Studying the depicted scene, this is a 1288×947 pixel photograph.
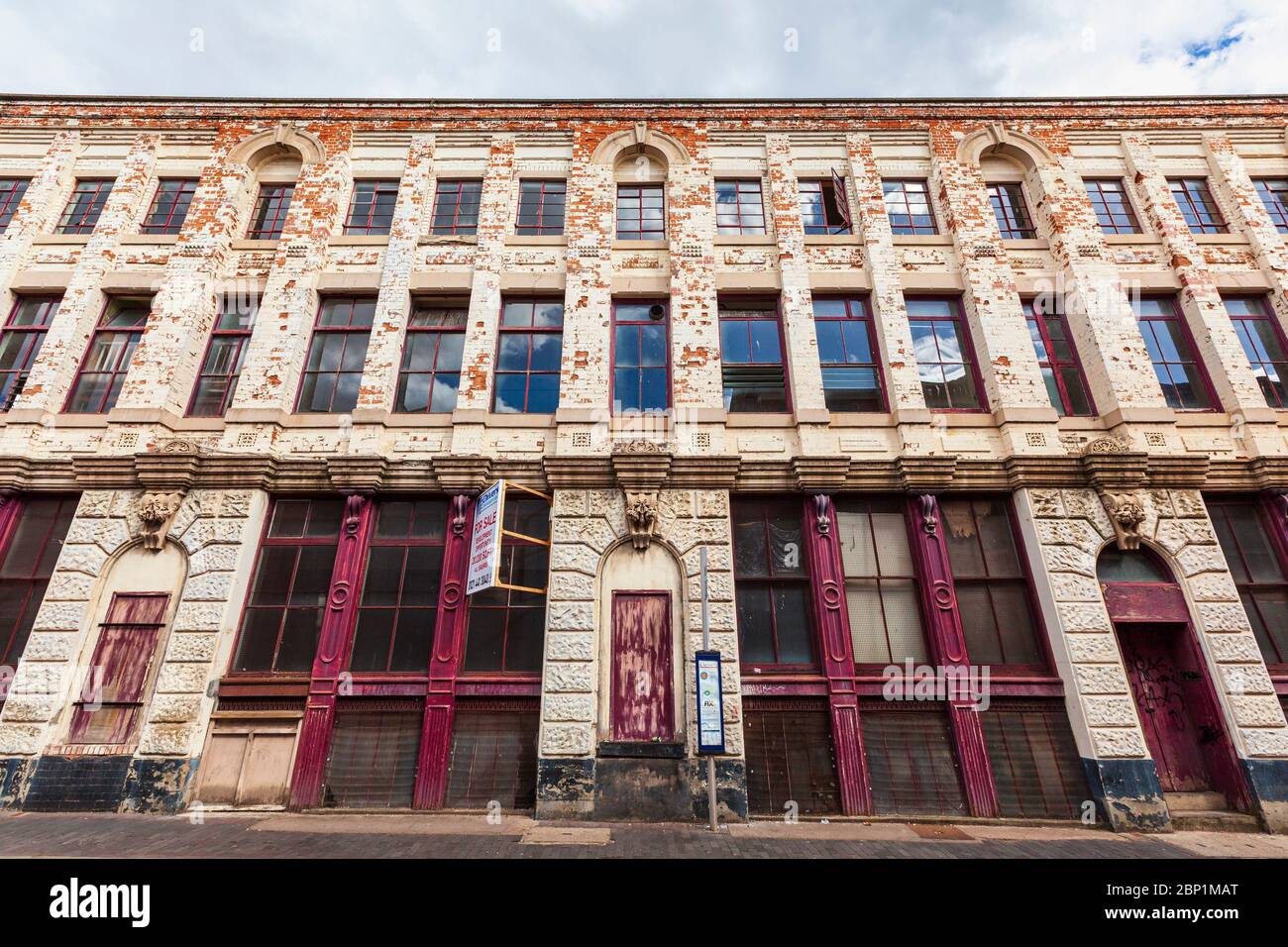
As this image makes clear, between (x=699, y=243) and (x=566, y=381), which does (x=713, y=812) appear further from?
(x=699, y=243)

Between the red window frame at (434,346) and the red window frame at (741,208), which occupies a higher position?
the red window frame at (741,208)

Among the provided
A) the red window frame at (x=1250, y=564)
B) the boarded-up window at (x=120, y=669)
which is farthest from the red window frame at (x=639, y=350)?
the red window frame at (x=1250, y=564)

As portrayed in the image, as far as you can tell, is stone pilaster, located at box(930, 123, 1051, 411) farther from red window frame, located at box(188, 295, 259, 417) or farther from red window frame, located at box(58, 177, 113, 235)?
red window frame, located at box(58, 177, 113, 235)

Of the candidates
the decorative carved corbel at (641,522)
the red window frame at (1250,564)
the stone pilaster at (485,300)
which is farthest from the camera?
the stone pilaster at (485,300)

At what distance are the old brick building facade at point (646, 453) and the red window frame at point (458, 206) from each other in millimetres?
134

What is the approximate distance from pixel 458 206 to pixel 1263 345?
1614 cm

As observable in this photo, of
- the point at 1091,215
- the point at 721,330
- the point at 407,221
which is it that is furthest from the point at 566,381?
the point at 1091,215

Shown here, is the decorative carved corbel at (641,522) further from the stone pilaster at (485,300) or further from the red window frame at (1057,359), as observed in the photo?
the red window frame at (1057,359)

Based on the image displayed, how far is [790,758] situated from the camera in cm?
816

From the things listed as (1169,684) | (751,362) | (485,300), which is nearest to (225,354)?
(485,300)

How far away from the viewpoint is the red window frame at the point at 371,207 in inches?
466

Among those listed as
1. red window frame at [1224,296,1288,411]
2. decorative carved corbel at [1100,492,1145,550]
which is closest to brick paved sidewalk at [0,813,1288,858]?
decorative carved corbel at [1100,492,1145,550]

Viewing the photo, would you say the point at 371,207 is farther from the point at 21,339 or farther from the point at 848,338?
the point at 848,338
